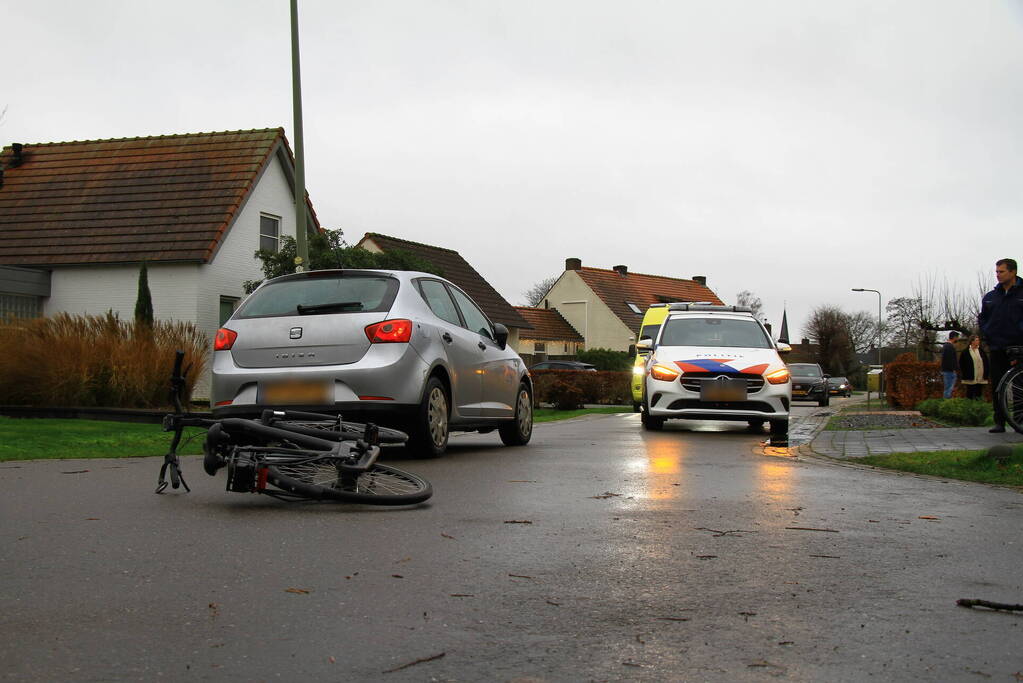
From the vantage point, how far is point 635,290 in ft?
272

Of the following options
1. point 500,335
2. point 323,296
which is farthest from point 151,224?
point 323,296

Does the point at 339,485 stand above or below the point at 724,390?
below

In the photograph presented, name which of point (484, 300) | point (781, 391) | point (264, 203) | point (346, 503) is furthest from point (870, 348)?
point (346, 503)

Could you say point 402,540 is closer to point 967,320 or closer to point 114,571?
point 114,571

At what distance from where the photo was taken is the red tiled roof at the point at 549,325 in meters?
→ 73.2

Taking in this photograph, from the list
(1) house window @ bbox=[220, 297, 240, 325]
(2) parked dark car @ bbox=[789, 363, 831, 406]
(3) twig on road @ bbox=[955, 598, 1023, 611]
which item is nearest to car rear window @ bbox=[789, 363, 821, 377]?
(2) parked dark car @ bbox=[789, 363, 831, 406]

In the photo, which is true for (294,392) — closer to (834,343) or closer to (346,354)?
(346,354)

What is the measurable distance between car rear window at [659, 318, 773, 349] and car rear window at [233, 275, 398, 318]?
7.29m

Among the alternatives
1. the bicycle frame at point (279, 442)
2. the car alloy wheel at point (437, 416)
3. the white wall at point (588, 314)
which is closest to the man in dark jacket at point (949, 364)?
the car alloy wheel at point (437, 416)

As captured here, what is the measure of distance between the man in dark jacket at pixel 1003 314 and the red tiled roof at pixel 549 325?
58.9 meters

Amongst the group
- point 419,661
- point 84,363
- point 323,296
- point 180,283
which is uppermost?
point 180,283

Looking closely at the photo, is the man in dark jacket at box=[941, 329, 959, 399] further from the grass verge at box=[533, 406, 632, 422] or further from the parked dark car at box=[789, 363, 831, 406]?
the parked dark car at box=[789, 363, 831, 406]

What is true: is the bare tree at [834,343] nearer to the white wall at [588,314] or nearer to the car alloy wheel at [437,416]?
the white wall at [588,314]

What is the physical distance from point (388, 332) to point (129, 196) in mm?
23082
